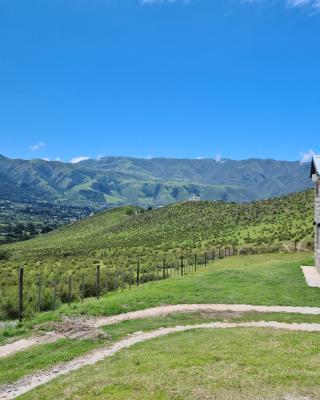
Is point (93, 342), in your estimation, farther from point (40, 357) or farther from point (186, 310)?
point (186, 310)

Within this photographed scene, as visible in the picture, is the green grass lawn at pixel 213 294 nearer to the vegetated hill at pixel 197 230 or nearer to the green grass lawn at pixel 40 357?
the green grass lawn at pixel 40 357

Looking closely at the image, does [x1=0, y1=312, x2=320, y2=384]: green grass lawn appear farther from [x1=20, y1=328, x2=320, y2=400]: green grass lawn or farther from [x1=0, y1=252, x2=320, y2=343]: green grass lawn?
[x1=0, y1=252, x2=320, y2=343]: green grass lawn

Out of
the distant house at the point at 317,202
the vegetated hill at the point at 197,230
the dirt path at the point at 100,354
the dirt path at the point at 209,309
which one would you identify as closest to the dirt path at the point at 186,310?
the dirt path at the point at 209,309

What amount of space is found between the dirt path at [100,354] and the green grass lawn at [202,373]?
0.50 meters

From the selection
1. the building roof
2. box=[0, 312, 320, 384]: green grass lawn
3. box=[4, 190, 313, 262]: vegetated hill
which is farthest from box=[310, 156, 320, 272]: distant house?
box=[4, 190, 313, 262]: vegetated hill

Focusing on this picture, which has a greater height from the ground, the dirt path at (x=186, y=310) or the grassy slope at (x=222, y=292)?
the grassy slope at (x=222, y=292)

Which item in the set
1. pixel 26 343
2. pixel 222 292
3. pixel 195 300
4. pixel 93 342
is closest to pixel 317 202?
pixel 222 292

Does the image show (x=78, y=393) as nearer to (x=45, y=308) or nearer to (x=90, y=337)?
(x=90, y=337)

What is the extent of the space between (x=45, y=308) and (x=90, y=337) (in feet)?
28.9

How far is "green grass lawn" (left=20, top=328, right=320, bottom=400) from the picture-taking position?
10.9 metres

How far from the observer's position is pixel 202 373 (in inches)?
480

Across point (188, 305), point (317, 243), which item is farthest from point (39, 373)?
point (317, 243)

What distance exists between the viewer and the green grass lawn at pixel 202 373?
35.8 ft

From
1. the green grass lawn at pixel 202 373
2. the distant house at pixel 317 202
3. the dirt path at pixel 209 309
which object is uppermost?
the distant house at pixel 317 202
